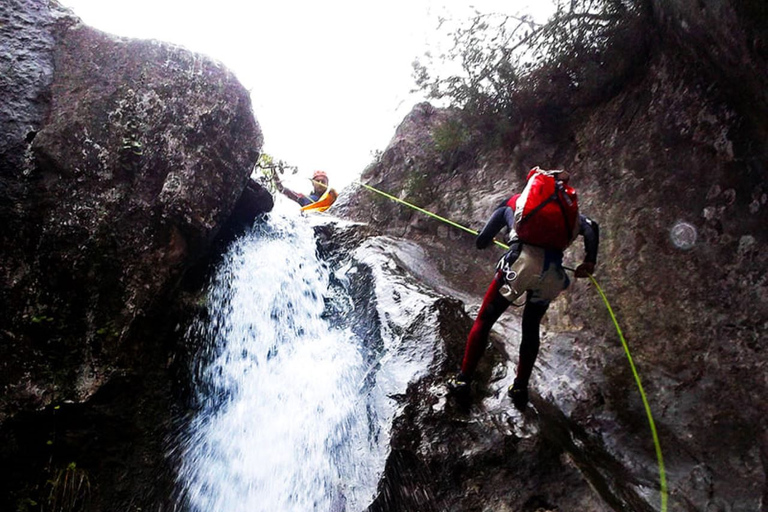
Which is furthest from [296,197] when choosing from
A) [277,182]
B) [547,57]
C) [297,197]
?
[547,57]

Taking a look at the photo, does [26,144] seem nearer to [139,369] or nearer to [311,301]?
[139,369]

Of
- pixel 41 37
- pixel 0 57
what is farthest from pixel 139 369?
pixel 41 37

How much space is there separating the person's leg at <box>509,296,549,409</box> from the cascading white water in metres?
1.35

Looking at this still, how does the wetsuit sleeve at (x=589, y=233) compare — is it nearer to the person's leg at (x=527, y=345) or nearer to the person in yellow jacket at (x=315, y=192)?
the person's leg at (x=527, y=345)

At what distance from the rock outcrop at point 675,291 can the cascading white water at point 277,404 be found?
803 millimetres

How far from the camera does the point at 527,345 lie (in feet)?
12.1

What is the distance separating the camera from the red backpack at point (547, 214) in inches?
132

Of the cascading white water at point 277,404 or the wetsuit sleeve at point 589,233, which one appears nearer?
the wetsuit sleeve at point 589,233

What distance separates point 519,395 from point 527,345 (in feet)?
1.84

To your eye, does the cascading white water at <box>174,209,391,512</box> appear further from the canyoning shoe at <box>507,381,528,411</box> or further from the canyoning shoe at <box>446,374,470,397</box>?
the canyoning shoe at <box>507,381,528,411</box>

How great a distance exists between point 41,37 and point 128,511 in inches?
214

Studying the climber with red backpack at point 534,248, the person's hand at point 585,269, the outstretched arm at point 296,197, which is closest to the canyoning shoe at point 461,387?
the climber with red backpack at point 534,248

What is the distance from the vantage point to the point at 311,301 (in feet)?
22.8

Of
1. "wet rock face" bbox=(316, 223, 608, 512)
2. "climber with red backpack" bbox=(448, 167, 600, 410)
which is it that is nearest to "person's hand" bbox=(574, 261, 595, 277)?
"climber with red backpack" bbox=(448, 167, 600, 410)
